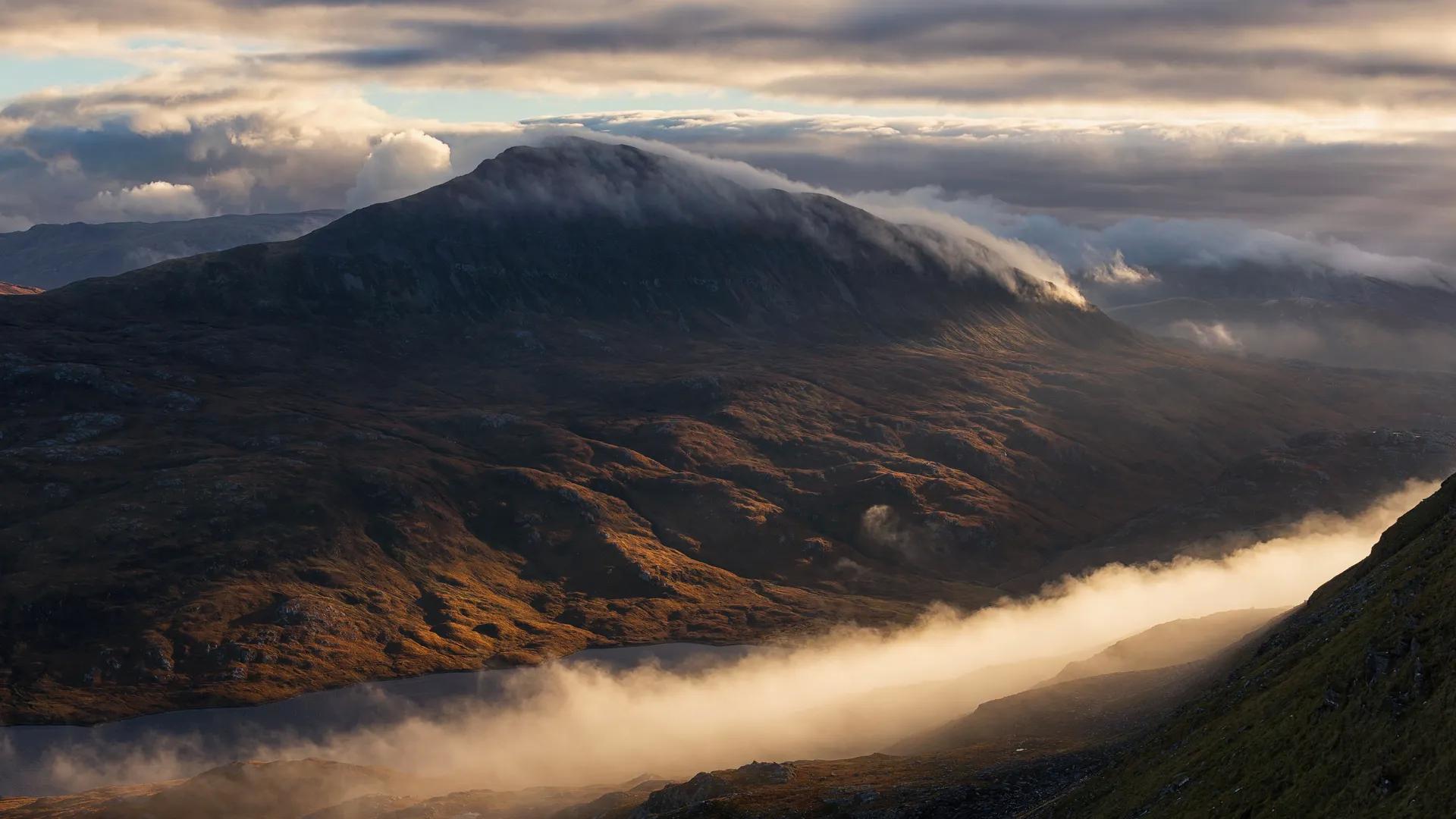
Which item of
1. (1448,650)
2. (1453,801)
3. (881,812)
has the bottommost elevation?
(881,812)

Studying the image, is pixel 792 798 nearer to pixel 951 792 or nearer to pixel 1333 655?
pixel 951 792

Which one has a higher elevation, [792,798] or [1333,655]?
[1333,655]

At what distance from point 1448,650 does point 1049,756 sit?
75699 mm

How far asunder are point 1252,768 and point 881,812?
188ft

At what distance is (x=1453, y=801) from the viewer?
6681 cm

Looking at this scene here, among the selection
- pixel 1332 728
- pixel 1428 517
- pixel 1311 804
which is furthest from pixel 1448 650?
pixel 1428 517

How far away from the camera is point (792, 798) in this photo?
15462 cm

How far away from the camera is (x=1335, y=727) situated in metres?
86.4

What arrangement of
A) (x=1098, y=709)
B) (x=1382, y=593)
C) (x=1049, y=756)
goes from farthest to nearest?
(x=1098, y=709) < (x=1049, y=756) < (x=1382, y=593)

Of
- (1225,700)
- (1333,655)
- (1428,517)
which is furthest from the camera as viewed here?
(1428,517)

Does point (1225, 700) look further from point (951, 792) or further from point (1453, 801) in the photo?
point (1453, 801)

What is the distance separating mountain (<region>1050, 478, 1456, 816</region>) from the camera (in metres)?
76.3

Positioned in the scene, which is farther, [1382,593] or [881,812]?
[881,812]

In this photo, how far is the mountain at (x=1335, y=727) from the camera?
76312mm
